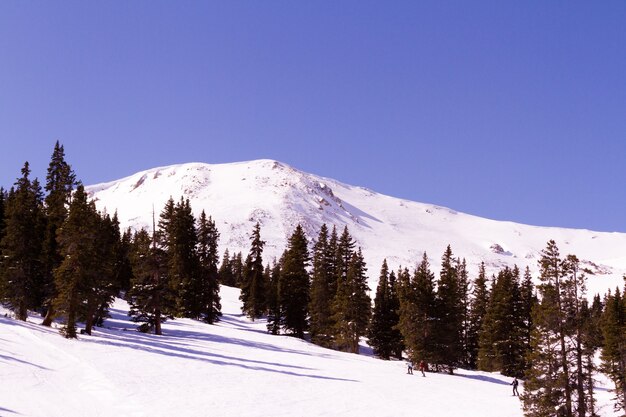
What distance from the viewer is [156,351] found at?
38.9 m

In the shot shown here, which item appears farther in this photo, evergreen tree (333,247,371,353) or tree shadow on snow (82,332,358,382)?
evergreen tree (333,247,371,353)

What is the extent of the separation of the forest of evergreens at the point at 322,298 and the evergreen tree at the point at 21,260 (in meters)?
0.09

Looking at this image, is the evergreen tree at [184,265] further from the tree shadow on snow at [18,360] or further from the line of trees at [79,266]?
the tree shadow on snow at [18,360]

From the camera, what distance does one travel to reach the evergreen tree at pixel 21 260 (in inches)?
1783

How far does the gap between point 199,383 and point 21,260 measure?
24.7 m

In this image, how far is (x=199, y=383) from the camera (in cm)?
3080

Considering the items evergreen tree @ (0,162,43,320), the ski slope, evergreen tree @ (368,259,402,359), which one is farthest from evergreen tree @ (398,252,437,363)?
evergreen tree @ (0,162,43,320)

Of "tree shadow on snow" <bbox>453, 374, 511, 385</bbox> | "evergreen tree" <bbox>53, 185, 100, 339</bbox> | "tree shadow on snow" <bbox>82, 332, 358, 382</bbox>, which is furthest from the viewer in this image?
"tree shadow on snow" <bbox>453, 374, 511, 385</bbox>

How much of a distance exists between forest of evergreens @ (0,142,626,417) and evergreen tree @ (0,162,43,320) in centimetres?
9

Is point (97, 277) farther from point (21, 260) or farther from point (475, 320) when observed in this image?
point (475, 320)

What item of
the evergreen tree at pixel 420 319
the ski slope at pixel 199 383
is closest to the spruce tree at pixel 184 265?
the ski slope at pixel 199 383

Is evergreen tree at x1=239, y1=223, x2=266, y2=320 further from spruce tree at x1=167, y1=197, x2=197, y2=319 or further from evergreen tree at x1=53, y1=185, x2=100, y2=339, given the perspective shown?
evergreen tree at x1=53, y1=185, x2=100, y2=339

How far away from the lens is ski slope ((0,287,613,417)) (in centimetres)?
2484

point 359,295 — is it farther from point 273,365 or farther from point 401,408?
point 401,408
